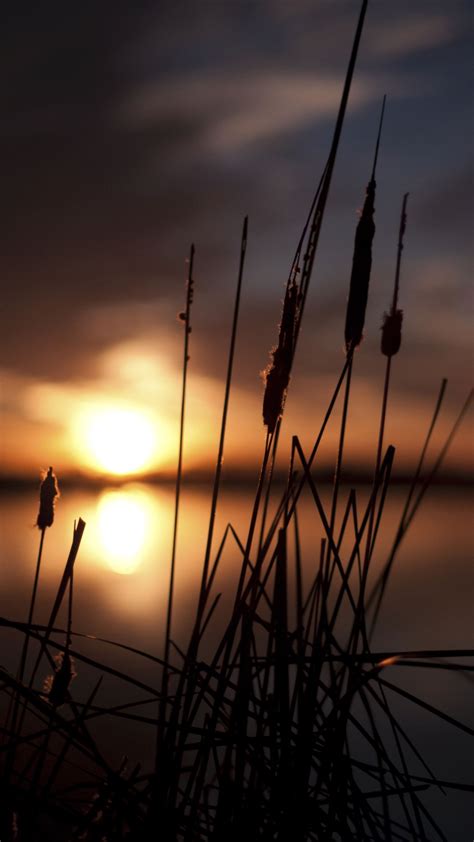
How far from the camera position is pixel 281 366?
140 centimetres

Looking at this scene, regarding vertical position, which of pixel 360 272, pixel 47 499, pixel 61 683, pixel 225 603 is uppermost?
pixel 225 603

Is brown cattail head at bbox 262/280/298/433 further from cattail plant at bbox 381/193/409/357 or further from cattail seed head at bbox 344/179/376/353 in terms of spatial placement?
cattail plant at bbox 381/193/409/357

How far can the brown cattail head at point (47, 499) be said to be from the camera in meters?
1.76

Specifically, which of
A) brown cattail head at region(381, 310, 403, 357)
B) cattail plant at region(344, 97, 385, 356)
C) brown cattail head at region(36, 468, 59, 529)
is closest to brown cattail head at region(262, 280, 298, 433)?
cattail plant at region(344, 97, 385, 356)

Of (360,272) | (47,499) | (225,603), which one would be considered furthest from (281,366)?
(225,603)

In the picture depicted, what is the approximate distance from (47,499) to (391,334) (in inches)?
36.4

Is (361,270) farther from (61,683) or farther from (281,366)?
(61,683)

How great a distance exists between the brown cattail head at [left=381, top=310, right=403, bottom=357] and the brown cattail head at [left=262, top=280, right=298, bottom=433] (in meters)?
0.25

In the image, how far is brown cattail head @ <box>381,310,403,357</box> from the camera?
5.03 ft

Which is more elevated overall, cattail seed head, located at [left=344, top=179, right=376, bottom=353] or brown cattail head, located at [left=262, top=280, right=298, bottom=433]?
cattail seed head, located at [left=344, top=179, right=376, bottom=353]

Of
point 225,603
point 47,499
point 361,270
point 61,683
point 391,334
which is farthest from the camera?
point 225,603

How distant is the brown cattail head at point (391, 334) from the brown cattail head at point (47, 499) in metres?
Result: 0.88

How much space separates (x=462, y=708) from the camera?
7.71 m

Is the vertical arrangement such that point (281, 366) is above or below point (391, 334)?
below
